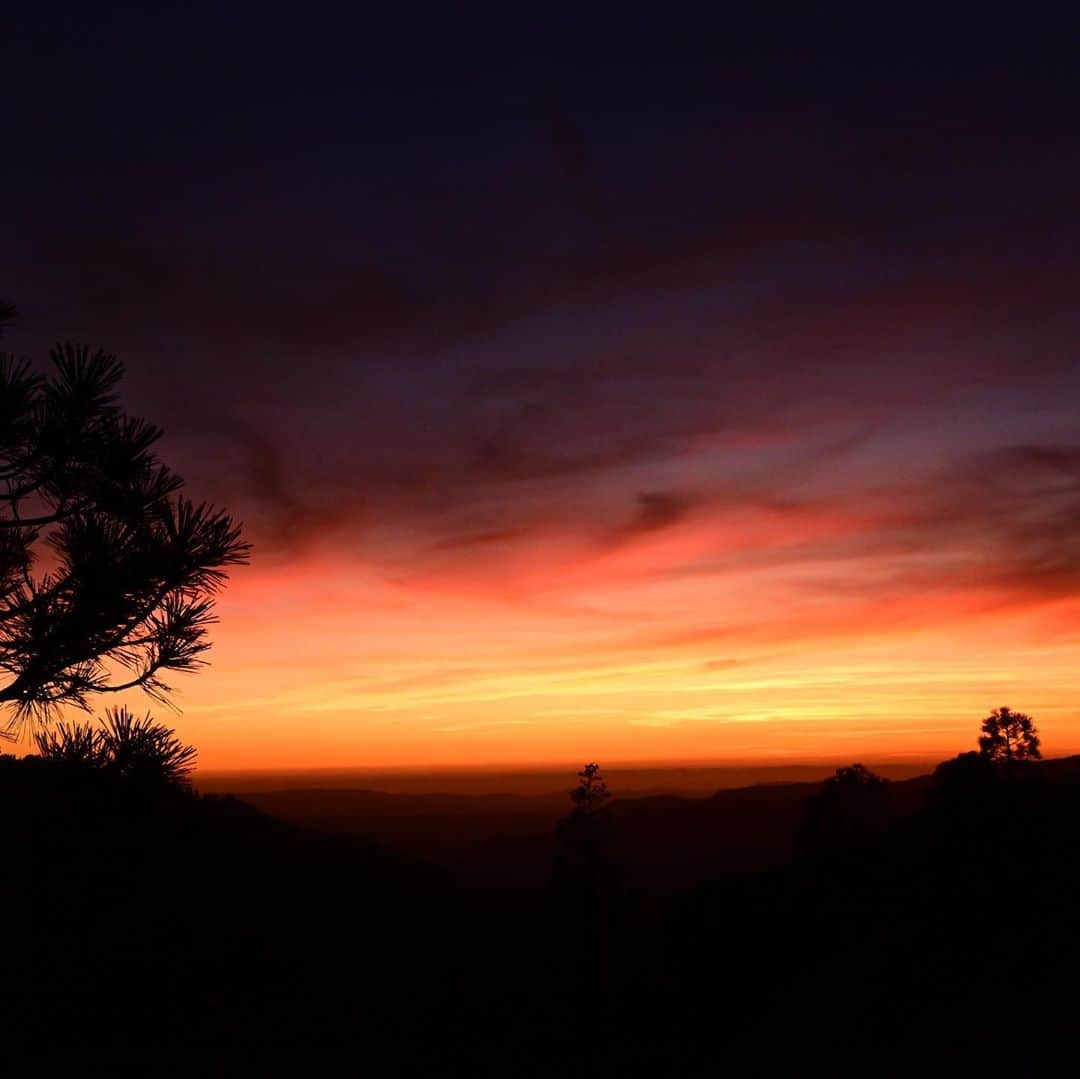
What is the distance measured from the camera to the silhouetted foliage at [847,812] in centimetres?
4759

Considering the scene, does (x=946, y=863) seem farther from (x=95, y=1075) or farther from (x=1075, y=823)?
(x=95, y=1075)

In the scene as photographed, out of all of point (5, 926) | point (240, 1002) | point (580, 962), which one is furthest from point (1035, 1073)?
point (240, 1002)

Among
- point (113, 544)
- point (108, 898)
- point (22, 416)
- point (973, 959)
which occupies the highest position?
point (22, 416)

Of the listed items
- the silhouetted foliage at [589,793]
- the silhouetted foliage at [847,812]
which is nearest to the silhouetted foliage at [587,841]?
the silhouetted foliage at [589,793]

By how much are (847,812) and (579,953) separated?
59.2ft

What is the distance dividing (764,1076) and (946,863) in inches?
365

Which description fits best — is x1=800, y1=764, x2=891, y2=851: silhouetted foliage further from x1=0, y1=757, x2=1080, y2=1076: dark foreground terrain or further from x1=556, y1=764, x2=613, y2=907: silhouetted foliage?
x1=556, y1=764, x2=613, y2=907: silhouetted foliage

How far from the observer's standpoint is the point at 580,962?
117 feet

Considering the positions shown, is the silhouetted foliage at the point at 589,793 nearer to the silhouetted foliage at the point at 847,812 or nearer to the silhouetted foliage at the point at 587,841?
the silhouetted foliage at the point at 587,841

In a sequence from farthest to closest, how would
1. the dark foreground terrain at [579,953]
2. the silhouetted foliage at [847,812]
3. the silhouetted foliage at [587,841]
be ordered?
the silhouetted foliage at [847,812] < the silhouetted foliage at [587,841] < the dark foreground terrain at [579,953]

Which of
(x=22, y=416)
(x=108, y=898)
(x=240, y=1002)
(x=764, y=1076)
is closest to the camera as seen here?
(x=22, y=416)

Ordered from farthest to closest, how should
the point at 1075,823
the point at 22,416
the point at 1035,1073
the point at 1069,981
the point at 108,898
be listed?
the point at 1075,823 < the point at 1069,981 < the point at 1035,1073 < the point at 108,898 < the point at 22,416

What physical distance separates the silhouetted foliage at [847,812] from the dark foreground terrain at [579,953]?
142 mm

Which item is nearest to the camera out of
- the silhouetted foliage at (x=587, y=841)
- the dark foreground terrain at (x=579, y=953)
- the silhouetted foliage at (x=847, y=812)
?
the dark foreground terrain at (x=579, y=953)
